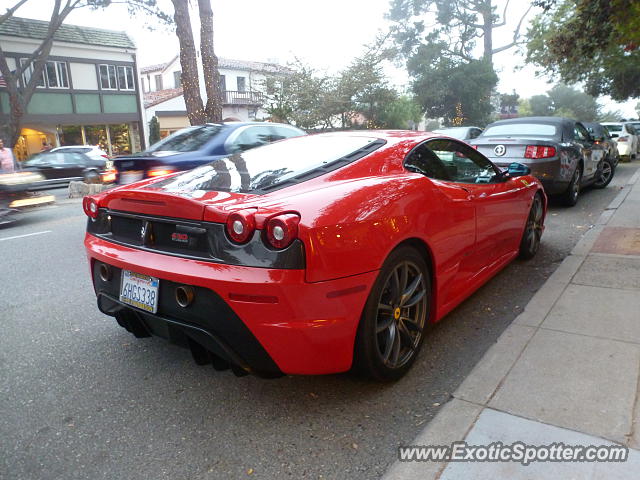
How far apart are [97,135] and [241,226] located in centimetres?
3191

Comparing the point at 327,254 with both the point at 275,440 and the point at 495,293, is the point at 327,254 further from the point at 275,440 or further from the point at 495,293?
the point at 495,293

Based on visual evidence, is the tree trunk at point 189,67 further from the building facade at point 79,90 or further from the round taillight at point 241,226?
the building facade at point 79,90

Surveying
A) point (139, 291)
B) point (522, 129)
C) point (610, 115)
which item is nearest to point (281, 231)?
point (139, 291)

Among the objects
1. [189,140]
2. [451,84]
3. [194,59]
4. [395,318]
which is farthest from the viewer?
[451,84]

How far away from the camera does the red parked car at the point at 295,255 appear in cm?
236

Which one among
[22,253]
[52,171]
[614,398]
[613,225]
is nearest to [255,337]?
[614,398]

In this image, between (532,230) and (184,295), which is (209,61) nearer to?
(532,230)

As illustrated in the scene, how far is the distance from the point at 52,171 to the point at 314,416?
53.0ft

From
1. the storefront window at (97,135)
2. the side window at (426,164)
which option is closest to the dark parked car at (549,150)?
the side window at (426,164)

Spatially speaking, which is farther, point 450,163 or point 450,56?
point 450,56

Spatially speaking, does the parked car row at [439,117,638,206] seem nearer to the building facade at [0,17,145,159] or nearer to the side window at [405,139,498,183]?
the side window at [405,139,498,183]

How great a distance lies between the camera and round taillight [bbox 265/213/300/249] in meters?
2.31

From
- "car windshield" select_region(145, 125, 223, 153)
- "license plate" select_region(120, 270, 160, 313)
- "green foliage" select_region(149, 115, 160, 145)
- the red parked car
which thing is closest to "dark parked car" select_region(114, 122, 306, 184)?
"car windshield" select_region(145, 125, 223, 153)

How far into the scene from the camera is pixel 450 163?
3850mm
